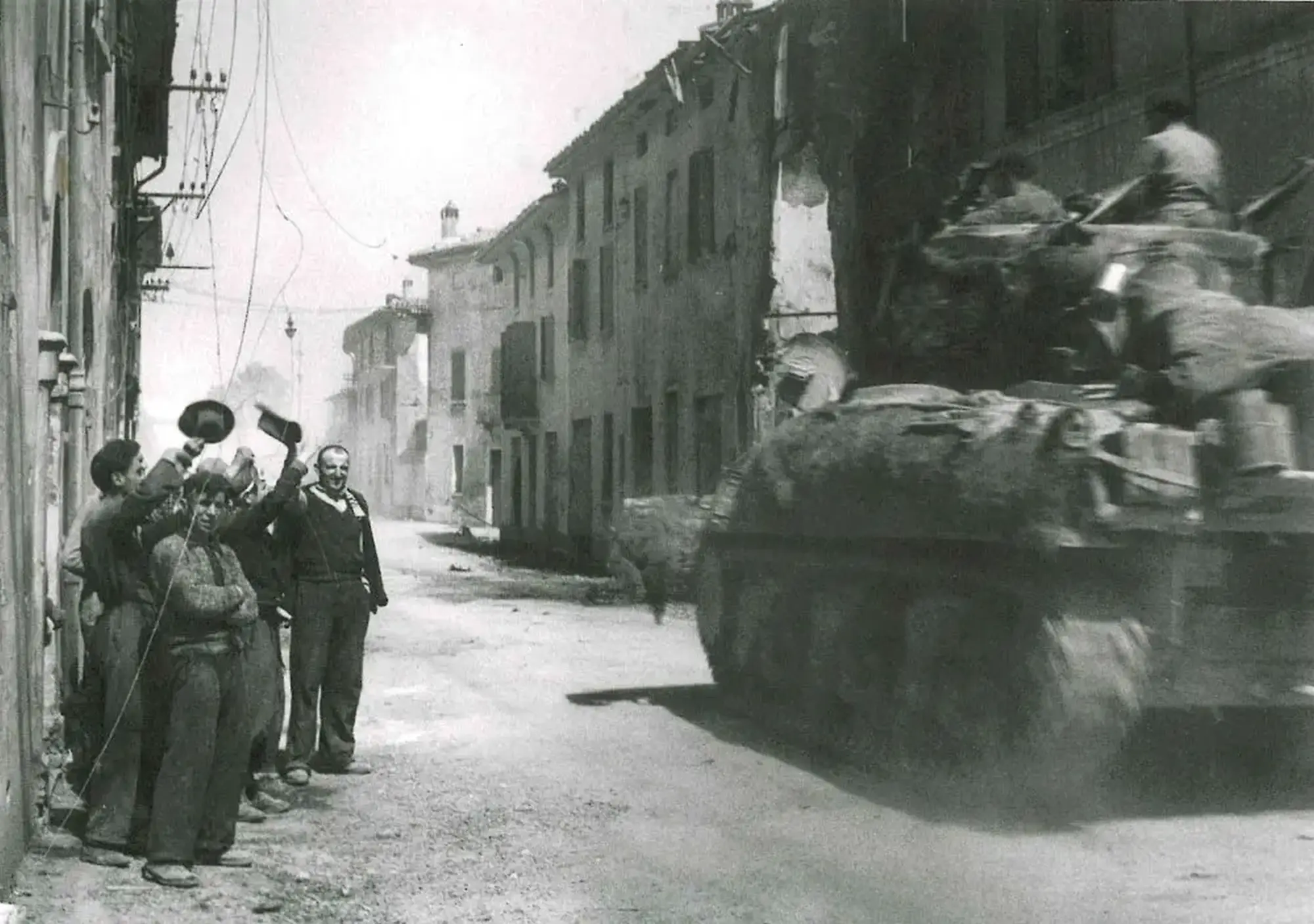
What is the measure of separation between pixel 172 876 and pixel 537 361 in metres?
25.1

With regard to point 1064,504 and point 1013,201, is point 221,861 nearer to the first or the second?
point 1064,504

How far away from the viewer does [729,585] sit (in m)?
10.6

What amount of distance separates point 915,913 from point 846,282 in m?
14.3

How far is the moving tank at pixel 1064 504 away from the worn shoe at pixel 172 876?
3.77 metres

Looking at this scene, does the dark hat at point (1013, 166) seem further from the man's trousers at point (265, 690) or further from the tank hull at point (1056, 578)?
the man's trousers at point (265, 690)


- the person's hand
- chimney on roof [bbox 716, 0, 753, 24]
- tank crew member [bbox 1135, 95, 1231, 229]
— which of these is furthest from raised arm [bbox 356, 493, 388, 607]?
chimney on roof [bbox 716, 0, 753, 24]

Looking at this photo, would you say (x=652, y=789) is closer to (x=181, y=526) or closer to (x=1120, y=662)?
(x=1120, y=662)

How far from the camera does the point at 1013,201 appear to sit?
9.03 m

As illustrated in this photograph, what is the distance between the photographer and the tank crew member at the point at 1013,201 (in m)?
8.98

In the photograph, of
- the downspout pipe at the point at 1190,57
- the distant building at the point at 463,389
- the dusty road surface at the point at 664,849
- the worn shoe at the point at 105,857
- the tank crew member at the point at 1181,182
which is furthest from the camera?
the distant building at the point at 463,389

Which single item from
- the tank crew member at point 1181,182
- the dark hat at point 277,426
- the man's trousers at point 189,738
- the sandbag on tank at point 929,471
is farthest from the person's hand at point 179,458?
the tank crew member at point 1181,182

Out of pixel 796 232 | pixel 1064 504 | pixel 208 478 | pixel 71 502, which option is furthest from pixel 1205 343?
pixel 796 232

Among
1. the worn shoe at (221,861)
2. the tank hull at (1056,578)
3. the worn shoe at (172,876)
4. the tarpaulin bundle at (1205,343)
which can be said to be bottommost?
the worn shoe at (221,861)

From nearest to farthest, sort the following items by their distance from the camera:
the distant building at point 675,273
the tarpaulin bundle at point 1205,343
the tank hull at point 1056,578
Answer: the tank hull at point 1056,578 → the tarpaulin bundle at point 1205,343 → the distant building at point 675,273
